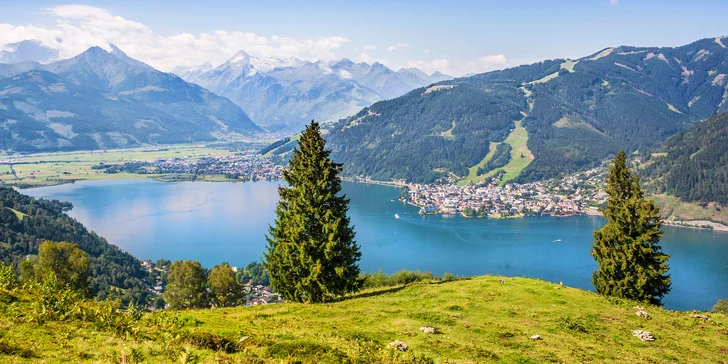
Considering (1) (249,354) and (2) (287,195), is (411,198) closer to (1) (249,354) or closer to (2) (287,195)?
(2) (287,195)

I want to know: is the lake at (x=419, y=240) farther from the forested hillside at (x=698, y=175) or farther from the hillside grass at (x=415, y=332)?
the hillside grass at (x=415, y=332)

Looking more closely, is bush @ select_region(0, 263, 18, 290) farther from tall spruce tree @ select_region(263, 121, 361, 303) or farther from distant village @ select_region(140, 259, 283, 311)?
distant village @ select_region(140, 259, 283, 311)

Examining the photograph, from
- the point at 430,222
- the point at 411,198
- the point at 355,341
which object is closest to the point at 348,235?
the point at 355,341

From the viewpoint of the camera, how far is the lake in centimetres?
9631

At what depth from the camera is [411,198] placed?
19525cm

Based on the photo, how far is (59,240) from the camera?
10019 cm

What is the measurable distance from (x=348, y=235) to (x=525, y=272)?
7623cm

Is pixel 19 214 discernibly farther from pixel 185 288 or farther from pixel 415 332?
pixel 415 332

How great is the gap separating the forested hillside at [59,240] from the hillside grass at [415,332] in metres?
62.6

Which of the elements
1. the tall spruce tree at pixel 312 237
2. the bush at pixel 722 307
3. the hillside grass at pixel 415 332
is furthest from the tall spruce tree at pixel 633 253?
the bush at pixel 722 307

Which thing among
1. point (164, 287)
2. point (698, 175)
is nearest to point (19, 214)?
point (164, 287)

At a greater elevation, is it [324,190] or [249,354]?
[324,190]

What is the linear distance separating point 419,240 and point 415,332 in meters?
108

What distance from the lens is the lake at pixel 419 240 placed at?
9631 centimetres
